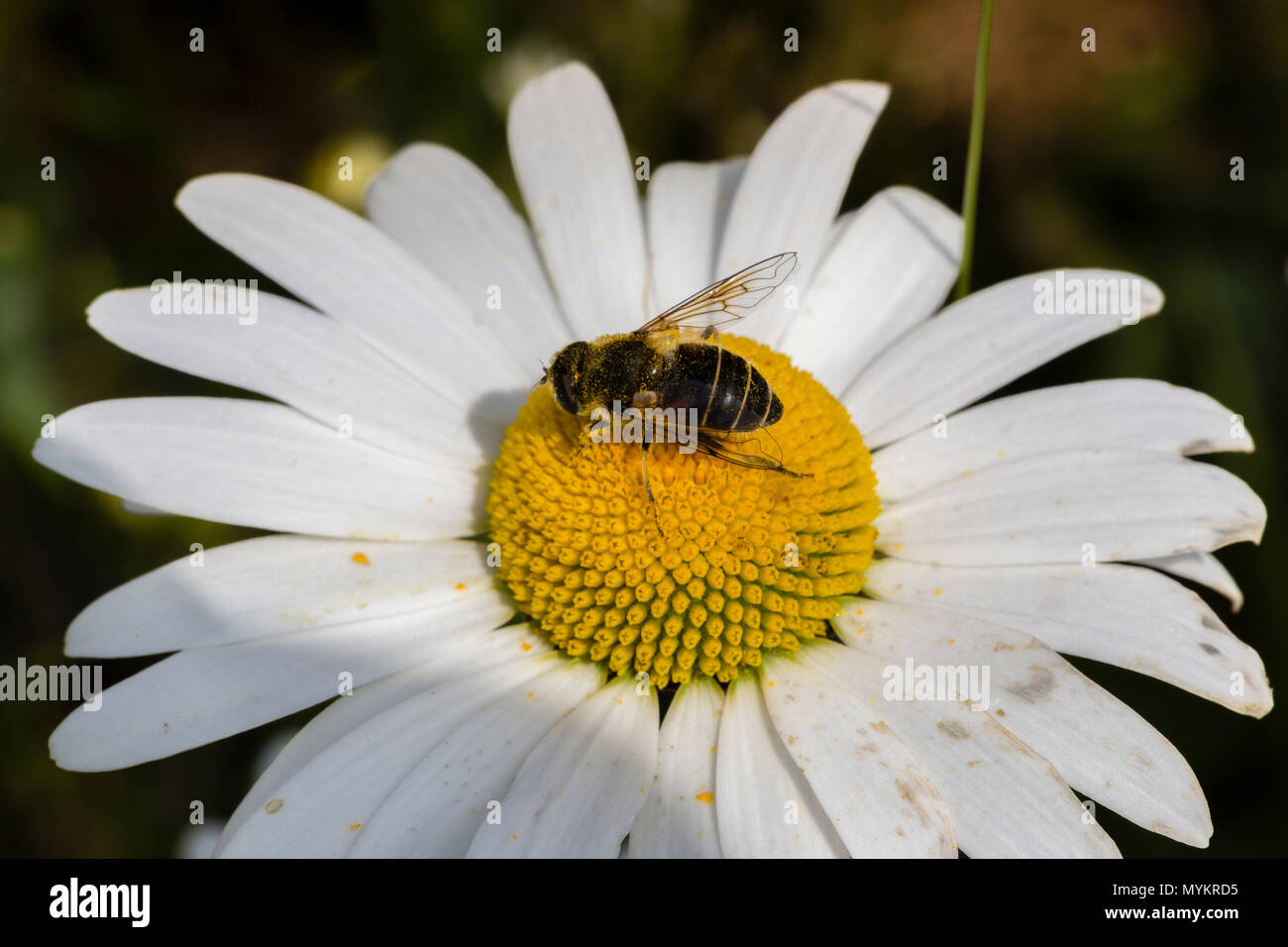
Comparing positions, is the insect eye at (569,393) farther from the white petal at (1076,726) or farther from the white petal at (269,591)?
the white petal at (1076,726)

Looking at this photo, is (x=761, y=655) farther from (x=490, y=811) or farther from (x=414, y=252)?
(x=414, y=252)

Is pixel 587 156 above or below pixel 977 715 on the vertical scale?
above

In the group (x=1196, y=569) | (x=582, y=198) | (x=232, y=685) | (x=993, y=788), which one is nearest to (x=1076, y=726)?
(x=993, y=788)

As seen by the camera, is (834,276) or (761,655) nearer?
(761,655)

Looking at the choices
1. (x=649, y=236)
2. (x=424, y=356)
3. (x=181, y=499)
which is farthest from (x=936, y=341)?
(x=181, y=499)

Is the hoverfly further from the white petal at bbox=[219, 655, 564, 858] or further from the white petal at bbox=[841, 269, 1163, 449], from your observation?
the white petal at bbox=[219, 655, 564, 858]

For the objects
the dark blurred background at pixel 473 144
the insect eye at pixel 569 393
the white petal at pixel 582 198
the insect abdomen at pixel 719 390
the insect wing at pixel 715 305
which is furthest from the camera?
the dark blurred background at pixel 473 144

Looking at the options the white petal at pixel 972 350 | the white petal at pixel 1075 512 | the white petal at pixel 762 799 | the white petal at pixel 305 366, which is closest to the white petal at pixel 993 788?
the white petal at pixel 762 799

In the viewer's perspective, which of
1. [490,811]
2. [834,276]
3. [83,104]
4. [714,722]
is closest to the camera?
[490,811]

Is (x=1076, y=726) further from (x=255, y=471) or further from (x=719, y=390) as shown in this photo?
(x=255, y=471)
